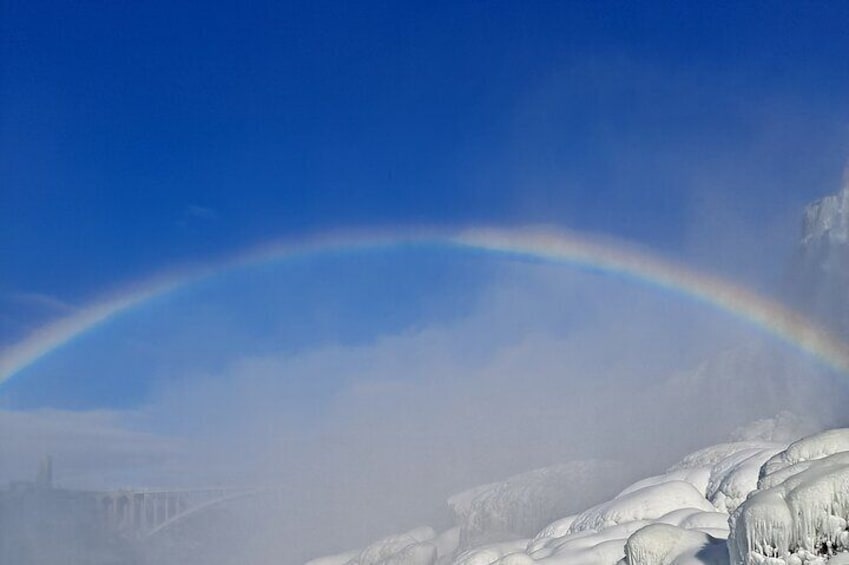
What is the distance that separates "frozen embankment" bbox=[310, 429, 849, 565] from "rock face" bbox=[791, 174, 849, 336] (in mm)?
40752

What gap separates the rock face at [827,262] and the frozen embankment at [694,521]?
4075cm

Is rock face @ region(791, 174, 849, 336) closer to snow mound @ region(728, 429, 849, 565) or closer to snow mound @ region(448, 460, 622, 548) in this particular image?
snow mound @ region(448, 460, 622, 548)

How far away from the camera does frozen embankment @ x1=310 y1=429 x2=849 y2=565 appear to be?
12.4m

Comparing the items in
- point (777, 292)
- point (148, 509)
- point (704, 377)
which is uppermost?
point (777, 292)

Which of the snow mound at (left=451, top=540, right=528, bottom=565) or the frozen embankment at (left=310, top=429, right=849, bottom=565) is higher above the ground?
the frozen embankment at (left=310, top=429, right=849, bottom=565)

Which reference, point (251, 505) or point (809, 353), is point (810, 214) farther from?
point (251, 505)

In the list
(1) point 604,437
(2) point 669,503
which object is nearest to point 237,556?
(1) point 604,437

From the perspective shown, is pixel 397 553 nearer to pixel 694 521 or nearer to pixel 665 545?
pixel 694 521

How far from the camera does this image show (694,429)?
97000 millimetres

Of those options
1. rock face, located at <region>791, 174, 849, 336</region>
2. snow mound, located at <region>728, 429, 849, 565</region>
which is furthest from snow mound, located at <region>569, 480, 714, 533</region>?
rock face, located at <region>791, 174, 849, 336</region>

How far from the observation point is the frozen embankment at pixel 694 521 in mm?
12430

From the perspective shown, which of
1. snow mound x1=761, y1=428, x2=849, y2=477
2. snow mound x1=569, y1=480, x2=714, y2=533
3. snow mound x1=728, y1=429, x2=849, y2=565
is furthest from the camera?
snow mound x1=569, y1=480, x2=714, y2=533

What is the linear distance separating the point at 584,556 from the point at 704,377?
89.6 m

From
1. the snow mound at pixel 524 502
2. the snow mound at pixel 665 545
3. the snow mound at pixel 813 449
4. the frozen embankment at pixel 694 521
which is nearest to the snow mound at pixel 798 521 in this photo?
the frozen embankment at pixel 694 521
